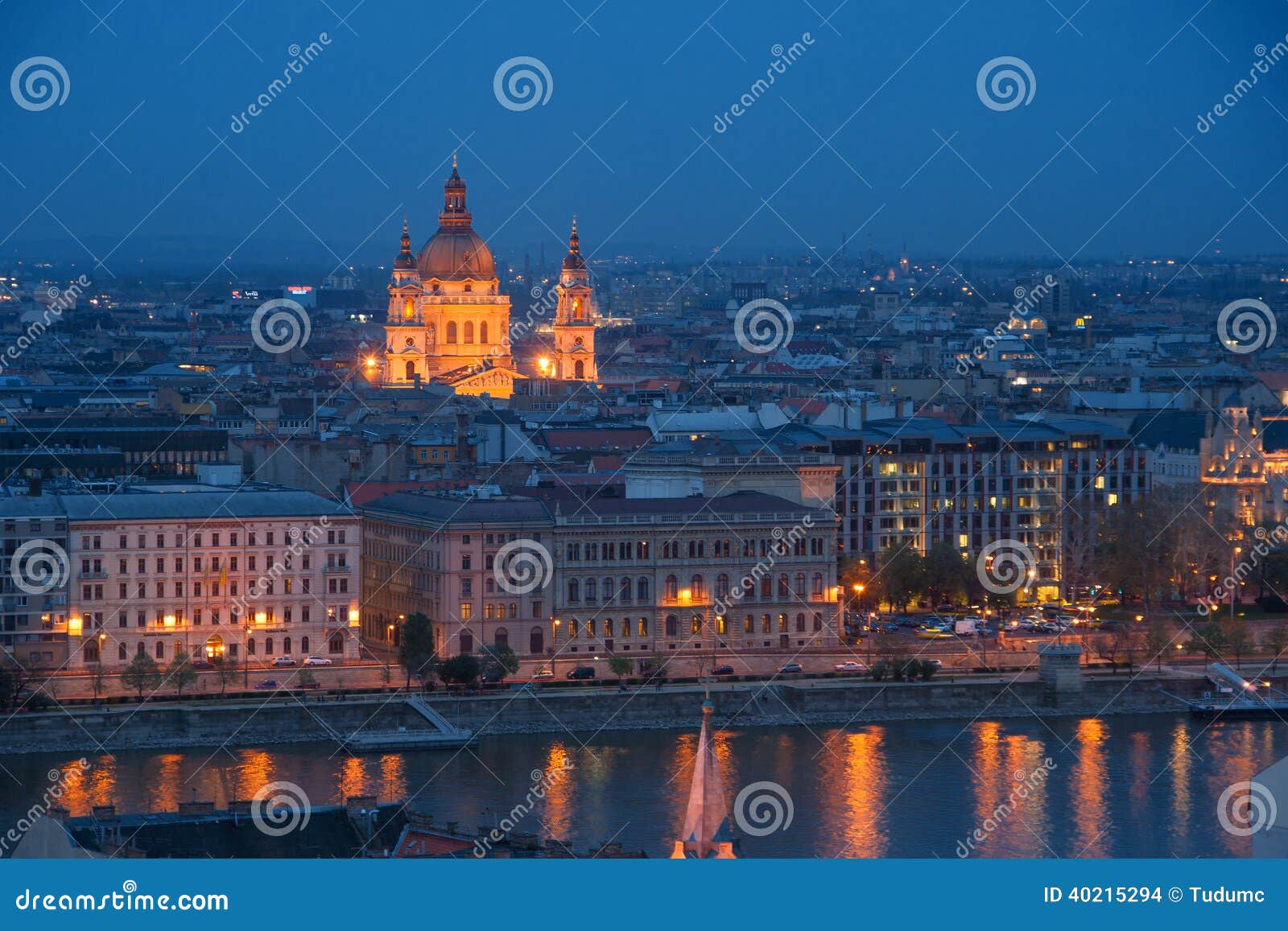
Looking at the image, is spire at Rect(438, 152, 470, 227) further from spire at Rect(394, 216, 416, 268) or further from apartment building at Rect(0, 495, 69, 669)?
apartment building at Rect(0, 495, 69, 669)

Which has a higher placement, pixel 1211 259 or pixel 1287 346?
pixel 1211 259

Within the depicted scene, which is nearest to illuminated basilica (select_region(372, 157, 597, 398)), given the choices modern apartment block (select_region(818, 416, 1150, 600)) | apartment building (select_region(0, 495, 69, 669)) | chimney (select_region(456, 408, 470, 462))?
chimney (select_region(456, 408, 470, 462))

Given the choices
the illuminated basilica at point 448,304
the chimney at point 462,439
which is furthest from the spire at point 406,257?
the chimney at point 462,439

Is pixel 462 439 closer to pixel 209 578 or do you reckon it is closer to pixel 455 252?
pixel 209 578

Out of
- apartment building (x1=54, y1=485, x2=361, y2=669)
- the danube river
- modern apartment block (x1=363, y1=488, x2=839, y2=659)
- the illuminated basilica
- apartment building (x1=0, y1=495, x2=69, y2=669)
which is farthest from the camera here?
the illuminated basilica

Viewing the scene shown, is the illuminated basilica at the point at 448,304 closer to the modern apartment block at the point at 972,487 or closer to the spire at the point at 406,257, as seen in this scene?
the spire at the point at 406,257

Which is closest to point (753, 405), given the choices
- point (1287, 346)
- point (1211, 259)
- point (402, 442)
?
point (402, 442)

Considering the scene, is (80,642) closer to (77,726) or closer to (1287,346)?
(77,726)
